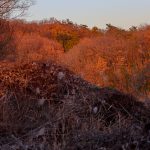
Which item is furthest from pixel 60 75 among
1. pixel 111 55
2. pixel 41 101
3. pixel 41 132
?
pixel 111 55

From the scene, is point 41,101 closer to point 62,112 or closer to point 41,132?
point 62,112

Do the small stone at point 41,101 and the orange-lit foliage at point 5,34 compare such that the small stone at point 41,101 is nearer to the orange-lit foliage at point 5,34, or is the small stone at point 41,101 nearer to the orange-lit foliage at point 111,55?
the orange-lit foliage at point 5,34

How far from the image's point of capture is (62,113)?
7012mm

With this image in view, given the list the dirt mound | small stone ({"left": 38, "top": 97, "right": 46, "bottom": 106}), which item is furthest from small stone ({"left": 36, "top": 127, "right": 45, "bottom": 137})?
small stone ({"left": 38, "top": 97, "right": 46, "bottom": 106})

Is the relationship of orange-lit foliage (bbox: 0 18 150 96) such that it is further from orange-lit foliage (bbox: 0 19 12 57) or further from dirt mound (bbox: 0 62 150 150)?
dirt mound (bbox: 0 62 150 150)

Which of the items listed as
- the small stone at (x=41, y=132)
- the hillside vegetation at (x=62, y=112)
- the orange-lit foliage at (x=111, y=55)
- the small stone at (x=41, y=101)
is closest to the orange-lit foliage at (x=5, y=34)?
the orange-lit foliage at (x=111, y=55)

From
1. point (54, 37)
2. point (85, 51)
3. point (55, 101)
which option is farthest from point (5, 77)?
point (54, 37)

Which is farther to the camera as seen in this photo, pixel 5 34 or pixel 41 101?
pixel 5 34

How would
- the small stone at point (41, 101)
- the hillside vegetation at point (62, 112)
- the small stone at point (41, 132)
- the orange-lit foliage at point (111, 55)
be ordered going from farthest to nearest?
the orange-lit foliage at point (111, 55), the small stone at point (41, 101), the small stone at point (41, 132), the hillside vegetation at point (62, 112)

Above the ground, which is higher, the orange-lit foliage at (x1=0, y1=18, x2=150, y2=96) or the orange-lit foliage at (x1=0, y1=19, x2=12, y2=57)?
the orange-lit foliage at (x1=0, y1=19, x2=12, y2=57)

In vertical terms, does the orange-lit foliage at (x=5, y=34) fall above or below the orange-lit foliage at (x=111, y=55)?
above

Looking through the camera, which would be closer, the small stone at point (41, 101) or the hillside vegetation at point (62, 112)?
the hillside vegetation at point (62, 112)

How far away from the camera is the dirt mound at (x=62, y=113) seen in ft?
19.0

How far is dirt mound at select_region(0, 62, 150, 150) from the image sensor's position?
579cm
